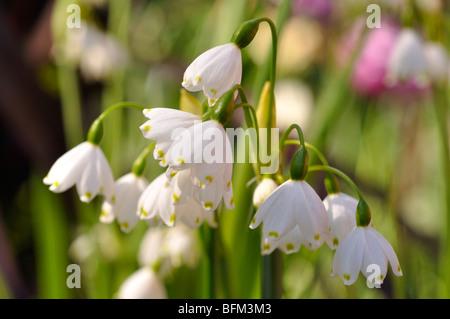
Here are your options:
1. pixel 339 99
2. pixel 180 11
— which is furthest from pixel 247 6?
pixel 180 11

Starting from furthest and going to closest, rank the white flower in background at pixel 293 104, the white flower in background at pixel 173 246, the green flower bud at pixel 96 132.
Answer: the white flower in background at pixel 293 104
the white flower in background at pixel 173 246
the green flower bud at pixel 96 132

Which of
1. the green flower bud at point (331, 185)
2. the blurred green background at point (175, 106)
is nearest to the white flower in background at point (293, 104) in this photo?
the blurred green background at point (175, 106)

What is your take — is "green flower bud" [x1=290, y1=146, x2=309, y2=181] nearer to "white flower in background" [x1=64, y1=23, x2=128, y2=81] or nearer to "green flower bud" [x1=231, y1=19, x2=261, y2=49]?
"green flower bud" [x1=231, y1=19, x2=261, y2=49]

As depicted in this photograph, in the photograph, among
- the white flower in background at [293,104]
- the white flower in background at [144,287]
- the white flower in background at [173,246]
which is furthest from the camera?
the white flower in background at [293,104]

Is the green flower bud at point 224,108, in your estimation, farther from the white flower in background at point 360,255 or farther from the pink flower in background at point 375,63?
the pink flower in background at point 375,63

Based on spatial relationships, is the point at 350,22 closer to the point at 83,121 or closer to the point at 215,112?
the point at 83,121

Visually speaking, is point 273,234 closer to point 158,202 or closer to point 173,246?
point 158,202

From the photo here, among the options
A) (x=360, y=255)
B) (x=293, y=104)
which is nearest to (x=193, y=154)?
(x=360, y=255)
